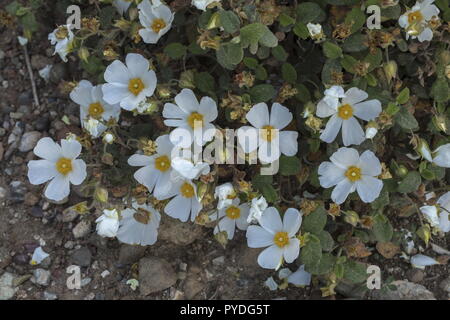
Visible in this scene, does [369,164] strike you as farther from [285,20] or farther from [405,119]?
[285,20]

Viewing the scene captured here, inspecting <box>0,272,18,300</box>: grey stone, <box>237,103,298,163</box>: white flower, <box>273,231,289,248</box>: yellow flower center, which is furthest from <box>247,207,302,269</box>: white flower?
<box>0,272,18,300</box>: grey stone

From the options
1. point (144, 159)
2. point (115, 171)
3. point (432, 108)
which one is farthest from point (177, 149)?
point (432, 108)

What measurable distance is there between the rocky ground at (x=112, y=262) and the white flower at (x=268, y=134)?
0.60m

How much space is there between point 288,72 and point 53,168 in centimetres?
115

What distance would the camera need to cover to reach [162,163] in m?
2.79

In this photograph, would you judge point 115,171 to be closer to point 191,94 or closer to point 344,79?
point 191,94

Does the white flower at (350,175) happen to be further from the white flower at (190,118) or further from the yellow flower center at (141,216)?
the yellow flower center at (141,216)

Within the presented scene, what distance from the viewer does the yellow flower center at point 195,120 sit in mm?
2733

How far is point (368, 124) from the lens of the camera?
Answer: 8.66 feet

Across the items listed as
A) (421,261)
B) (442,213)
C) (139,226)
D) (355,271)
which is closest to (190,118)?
(139,226)

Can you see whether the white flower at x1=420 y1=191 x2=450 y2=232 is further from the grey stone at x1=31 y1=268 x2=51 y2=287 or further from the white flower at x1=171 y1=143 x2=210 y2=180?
the grey stone at x1=31 y1=268 x2=51 y2=287

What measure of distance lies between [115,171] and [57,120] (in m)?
0.57

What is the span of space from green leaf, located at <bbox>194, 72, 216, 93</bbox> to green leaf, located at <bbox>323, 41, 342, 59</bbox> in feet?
1.75
